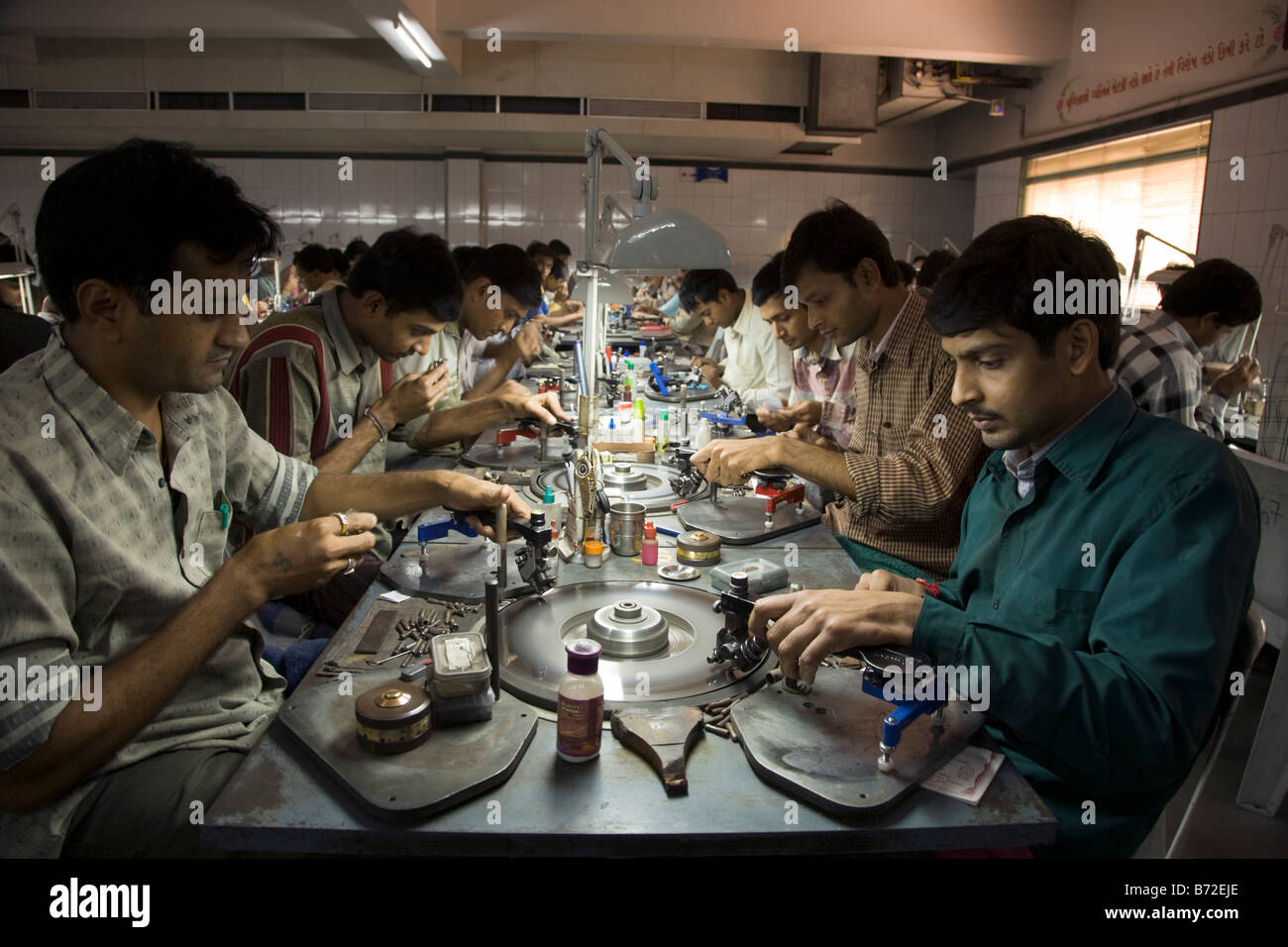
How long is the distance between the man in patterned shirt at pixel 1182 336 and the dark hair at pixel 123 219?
353cm

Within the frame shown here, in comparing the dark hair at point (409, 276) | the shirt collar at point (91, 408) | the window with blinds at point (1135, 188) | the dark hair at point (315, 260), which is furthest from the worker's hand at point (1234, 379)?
the dark hair at point (315, 260)

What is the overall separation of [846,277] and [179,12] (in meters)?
5.91

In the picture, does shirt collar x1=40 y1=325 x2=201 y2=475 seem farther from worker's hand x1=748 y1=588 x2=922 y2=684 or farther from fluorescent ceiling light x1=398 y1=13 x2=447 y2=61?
fluorescent ceiling light x1=398 y1=13 x2=447 y2=61

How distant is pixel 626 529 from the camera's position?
6.86ft

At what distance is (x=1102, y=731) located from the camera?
1.16 meters

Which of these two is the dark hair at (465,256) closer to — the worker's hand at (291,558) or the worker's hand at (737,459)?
the worker's hand at (737,459)

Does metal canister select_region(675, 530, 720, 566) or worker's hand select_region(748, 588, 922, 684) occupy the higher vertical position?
worker's hand select_region(748, 588, 922, 684)

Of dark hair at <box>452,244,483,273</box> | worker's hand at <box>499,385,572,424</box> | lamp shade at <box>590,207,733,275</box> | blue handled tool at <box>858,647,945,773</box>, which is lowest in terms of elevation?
blue handled tool at <box>858,647,945,773</box>

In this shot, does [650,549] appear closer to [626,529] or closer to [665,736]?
[626,529]

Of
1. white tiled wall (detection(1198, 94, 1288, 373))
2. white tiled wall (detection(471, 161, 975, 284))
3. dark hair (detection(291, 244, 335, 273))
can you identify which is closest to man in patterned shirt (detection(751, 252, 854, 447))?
white tiled wall (detection(1198, 94, 1288, 373))

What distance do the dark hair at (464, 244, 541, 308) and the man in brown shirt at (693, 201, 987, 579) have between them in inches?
74.7

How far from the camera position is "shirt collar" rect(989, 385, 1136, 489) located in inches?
55.2
